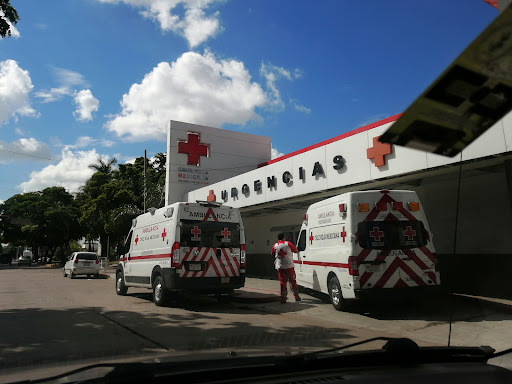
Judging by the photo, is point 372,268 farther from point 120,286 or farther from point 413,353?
point 120,286

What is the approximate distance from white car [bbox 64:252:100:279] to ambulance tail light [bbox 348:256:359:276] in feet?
60.7

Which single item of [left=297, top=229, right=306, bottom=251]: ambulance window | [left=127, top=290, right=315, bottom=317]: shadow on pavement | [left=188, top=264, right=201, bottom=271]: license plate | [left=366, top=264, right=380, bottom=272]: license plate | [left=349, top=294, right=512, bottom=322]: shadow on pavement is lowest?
[left=127, top=290, right=315, bottom=317]: shadow on pavement

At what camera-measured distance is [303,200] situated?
14031 millimetres

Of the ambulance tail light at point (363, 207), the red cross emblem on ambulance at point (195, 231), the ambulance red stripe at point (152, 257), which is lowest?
the ambulance red stripe at point (152, 257)

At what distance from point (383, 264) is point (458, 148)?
19.0 ft

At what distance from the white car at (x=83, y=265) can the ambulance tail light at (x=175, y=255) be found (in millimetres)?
15416

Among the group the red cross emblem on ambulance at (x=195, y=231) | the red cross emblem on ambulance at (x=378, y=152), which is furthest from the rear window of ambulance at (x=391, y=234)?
the red cross emblem on ambulance at (x=195, y=231)

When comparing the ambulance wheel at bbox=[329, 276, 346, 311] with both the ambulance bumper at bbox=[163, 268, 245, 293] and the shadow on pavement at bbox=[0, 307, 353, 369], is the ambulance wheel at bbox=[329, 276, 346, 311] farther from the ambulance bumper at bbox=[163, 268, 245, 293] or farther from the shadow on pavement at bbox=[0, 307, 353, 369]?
the ambulance bumper at bbox=[163, 268, 245, 293]

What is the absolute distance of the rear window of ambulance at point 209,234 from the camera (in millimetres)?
9367

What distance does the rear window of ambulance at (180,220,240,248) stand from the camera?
9.37m

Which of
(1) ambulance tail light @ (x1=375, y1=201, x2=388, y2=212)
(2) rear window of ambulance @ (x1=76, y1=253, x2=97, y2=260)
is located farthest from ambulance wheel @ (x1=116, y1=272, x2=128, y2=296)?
(2) rear window of ambulance @ (x1=76, y1=253, x2=97, y2=260)

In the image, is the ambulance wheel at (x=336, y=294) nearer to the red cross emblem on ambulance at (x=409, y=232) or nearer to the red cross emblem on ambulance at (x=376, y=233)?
the red cross emblem on ambulance at (x=376, y=233)

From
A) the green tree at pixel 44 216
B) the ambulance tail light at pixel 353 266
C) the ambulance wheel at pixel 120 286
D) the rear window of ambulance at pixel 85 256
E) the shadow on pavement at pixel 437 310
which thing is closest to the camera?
the shadow on pavement at pixel 437 310

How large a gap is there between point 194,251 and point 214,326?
2.63 metres
